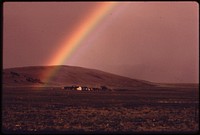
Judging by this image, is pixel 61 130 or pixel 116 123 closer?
pixel 61 130

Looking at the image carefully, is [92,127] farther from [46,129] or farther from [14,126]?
[14,126]

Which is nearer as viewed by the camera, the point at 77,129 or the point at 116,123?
the point at 77,129

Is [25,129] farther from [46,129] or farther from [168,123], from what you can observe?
[168,123]

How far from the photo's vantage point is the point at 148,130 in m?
35.6

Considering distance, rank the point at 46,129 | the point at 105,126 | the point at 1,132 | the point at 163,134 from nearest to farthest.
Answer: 1. the point at 1,132
2. the point at 163,134
3. the point at 46,129
4. the point at 105,126

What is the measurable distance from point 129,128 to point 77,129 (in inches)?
201

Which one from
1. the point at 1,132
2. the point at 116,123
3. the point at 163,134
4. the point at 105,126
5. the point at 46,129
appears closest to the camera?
the point at 1,132

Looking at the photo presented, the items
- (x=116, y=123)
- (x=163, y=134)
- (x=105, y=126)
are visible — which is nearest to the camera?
(x=163, y=134)

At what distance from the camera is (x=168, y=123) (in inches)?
1667

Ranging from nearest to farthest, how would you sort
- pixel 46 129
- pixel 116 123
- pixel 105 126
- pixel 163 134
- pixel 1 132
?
pixel 1 132
pixel 163 134
pixel 46 129
pixel 105 126
pixel 116 123

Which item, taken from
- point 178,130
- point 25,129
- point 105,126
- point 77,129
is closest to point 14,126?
point 25,129

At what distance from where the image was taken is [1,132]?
30.3 metres

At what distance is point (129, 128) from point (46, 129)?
794 cm

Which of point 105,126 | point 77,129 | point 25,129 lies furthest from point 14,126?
point 105,126
